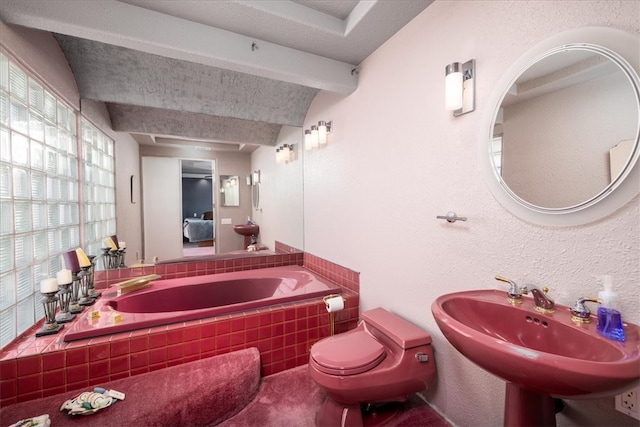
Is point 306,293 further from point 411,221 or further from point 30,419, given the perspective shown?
point 30,419

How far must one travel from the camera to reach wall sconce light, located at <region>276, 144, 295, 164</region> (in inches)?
112

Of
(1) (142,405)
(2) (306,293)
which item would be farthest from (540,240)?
(1) (142,405)

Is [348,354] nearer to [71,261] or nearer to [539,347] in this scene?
[539,347]

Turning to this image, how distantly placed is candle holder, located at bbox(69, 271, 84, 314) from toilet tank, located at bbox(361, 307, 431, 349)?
181 cm

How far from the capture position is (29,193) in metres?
1.35

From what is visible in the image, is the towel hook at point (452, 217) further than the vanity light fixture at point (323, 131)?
No

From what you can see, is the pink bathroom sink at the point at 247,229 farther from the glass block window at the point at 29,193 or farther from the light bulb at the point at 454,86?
the light bulb at the point at 454,86

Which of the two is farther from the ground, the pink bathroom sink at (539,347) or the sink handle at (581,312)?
the sink handle at (581,312)

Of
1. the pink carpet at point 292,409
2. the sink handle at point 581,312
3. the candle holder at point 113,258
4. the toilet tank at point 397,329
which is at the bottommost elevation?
the pink carpet at point 292,409

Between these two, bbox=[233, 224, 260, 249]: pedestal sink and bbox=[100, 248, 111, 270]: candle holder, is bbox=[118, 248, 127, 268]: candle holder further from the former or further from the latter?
bbox=[233, 224, 260, 249]: pedestal sink

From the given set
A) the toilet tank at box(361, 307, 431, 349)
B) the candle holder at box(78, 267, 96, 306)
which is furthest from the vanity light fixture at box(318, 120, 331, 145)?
the candle holder at box(78, 267, 96, 306)

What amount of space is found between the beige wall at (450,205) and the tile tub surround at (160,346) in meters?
0.46

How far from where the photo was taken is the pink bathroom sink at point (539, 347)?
60 cm

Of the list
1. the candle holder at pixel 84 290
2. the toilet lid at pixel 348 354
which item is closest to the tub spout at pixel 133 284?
the candle holder at pixel 84 290
